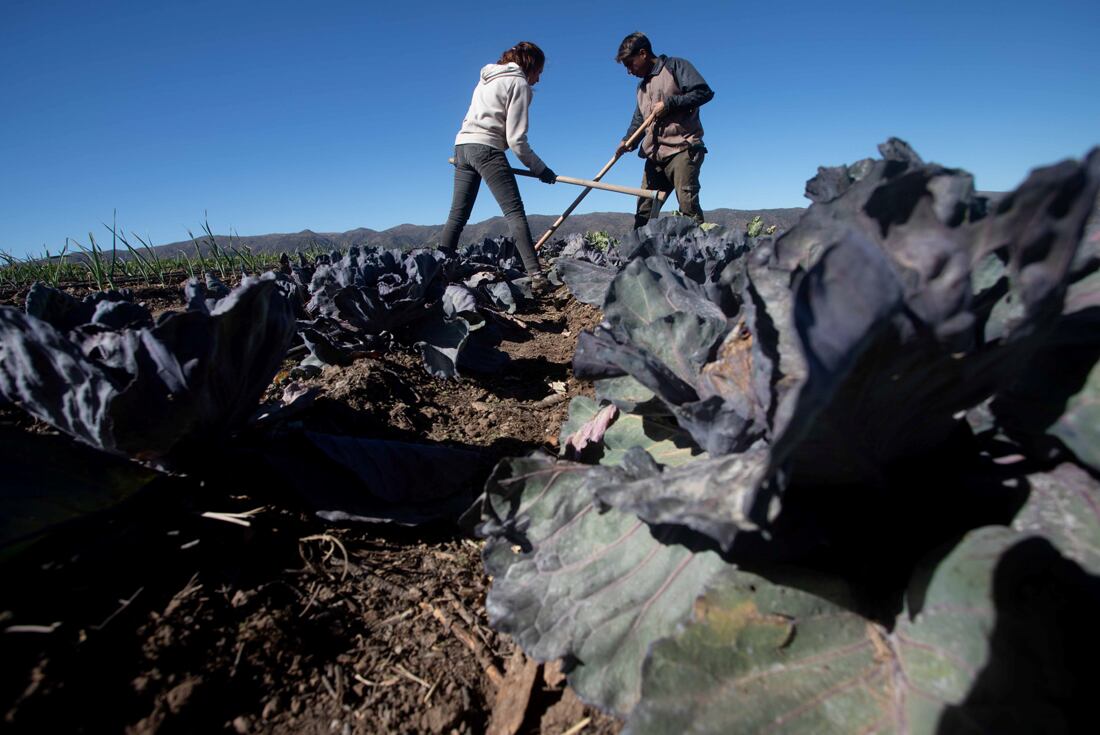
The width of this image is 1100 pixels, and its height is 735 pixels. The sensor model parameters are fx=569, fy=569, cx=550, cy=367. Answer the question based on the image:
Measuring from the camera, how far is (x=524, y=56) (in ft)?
23.9

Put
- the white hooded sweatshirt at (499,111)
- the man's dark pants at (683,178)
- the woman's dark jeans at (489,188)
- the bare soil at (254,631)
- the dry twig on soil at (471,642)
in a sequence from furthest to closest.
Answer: the man's dark pants at (683,178)
the woman's dark jeans at (489,188)
the white hooded sweatshirt at (499,111)
the dry twig on soil at (471,642)
the bare soil at (254,631)

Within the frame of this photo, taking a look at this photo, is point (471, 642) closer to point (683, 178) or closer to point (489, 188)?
point (489, 188)

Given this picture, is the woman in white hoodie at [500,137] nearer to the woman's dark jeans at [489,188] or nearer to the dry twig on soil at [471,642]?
the woman's dark jeans at [489,188]

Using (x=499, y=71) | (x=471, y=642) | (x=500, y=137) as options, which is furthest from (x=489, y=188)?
(x=471, y=642)

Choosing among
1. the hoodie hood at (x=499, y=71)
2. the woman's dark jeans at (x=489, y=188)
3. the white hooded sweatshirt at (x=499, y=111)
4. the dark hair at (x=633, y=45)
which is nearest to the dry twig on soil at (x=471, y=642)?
the woman's dark jeans at (x=489, y=188)

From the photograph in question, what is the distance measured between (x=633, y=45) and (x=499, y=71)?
2502 millimetres

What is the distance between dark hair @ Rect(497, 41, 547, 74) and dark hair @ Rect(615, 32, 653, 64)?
156cm

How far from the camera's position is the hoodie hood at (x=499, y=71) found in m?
6.89

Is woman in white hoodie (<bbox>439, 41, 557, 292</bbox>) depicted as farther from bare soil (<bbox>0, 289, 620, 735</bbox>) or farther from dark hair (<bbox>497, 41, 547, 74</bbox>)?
bare soil (<bbox>0, 289, 620, 735</bbox>)

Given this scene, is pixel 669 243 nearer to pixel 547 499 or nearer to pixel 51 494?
pixel 547 499

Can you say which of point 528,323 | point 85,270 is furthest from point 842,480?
point 85,270

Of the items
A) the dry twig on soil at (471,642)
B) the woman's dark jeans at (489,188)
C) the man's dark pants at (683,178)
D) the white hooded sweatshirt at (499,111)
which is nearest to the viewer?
the dry twig on soil at (471,642)

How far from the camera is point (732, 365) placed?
124 centimetres

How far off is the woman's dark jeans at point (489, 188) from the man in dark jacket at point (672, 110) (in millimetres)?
2132
